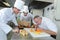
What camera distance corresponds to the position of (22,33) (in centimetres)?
142

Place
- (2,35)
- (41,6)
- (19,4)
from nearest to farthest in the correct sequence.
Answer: (2,35) → (19,4) → (41,6)

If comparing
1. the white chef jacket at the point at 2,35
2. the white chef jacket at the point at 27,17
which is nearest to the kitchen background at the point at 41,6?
the white chef jacket at the point at 27,17

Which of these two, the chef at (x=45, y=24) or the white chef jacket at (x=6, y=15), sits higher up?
the white chef jacket at (x=6, y=15)

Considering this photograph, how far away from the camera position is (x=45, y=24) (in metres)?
1.57

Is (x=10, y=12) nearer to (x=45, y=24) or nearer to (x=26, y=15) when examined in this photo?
(x=26, y=15)

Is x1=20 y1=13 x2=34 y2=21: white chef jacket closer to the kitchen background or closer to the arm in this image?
the kitchen background

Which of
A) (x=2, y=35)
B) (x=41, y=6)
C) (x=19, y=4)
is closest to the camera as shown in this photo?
(x=2, y=35)

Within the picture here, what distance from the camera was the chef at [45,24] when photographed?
5.03ft

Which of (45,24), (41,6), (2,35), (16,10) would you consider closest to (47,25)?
(45,24)

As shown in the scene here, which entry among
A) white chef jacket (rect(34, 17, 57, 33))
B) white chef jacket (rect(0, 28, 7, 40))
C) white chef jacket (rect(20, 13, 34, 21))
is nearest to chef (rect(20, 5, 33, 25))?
white chef jacket (rect(20, 13, 34, 21))

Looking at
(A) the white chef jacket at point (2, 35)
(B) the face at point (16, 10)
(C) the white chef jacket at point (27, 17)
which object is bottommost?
(A) the white chef jacket at point (2, 35)

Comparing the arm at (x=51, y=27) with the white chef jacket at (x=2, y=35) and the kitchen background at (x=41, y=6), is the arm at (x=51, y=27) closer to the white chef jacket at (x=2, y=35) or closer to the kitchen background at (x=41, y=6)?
the kitchen background at (x=41, y=6)

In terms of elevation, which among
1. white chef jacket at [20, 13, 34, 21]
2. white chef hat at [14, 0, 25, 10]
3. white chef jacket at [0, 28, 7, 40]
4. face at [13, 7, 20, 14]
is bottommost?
white chef jacket at [0, 28, 7, 40]

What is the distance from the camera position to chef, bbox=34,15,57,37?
60.4 inches
